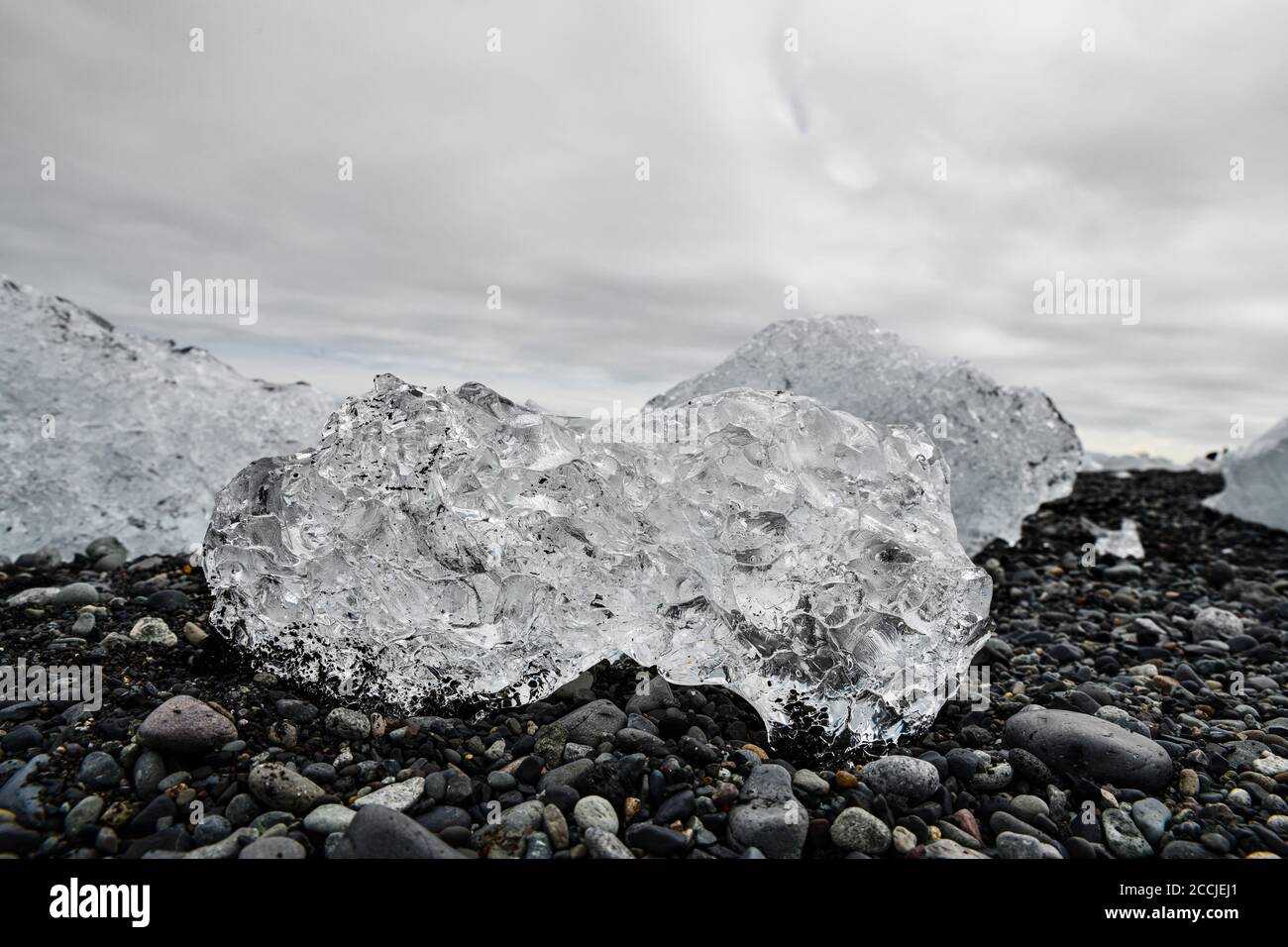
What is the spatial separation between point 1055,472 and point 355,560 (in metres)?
7.68

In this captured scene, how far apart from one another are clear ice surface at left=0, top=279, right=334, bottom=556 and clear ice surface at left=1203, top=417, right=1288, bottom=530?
13.5 m

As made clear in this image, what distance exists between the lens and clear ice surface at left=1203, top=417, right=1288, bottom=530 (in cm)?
1220

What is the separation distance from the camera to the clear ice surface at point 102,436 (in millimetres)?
8391

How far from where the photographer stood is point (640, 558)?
4.90 meters

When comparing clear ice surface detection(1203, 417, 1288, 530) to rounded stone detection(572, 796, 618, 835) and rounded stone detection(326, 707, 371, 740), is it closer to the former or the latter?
rounded stone detection(572, 796, 618, 835)

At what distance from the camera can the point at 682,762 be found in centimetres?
433

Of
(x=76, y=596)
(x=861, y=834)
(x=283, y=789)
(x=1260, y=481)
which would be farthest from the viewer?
(x=1260, y=481)

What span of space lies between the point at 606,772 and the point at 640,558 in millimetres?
1230

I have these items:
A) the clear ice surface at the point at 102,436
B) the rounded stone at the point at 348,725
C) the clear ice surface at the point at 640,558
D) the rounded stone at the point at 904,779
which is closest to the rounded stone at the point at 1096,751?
the clear ice surface at the point at 640,558

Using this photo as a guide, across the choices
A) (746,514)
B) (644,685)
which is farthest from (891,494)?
(644,685)

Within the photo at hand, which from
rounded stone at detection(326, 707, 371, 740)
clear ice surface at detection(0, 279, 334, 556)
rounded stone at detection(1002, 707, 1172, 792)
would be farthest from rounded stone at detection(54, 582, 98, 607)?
rounded stone at detection(1002, 707, 1172, 792)

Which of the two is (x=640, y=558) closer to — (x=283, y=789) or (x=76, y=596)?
(x=283, y=789)

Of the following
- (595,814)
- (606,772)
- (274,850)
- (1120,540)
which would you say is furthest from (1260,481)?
(274,850)

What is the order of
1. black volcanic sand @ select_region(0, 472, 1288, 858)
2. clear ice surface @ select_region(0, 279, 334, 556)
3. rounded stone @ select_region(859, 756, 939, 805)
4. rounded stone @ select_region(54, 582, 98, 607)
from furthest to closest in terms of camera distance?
clear ice surface @ select_region(0, 279, 334, 556), rounded stone @ select_region(54, 582, 98, 607), rounded stone @ select_region(859, 756, 939, 805), black volcanic sand @ select_region(0, 472, 1288, 858)
